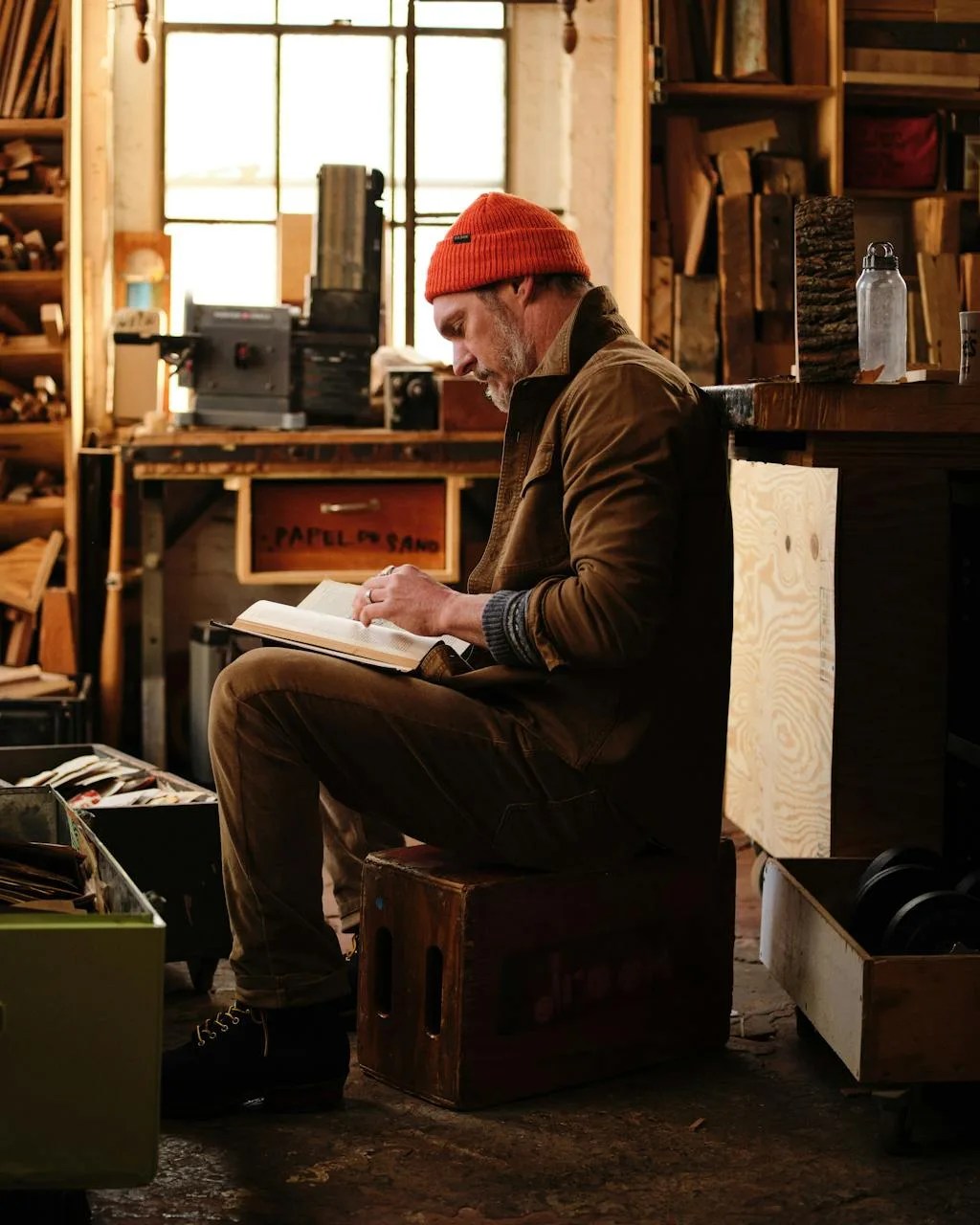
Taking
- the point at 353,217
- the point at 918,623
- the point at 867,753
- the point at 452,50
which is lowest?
the point at 867,753

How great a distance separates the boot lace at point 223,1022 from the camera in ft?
7.59

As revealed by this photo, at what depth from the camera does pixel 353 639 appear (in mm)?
2363

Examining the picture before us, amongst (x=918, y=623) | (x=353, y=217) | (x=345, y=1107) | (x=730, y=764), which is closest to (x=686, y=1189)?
(x=345, y=1107)

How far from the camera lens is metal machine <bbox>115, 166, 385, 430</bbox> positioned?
4.45 m

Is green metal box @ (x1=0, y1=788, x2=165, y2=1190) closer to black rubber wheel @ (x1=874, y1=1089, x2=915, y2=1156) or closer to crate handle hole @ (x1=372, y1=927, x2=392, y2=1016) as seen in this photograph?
crate handle hole @ (x1=372, y1=927, x2=392, y2=1016)

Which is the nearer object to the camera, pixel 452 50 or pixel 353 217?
pixel 353 217

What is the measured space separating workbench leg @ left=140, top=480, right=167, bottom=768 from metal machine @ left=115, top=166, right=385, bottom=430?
0.27 metres

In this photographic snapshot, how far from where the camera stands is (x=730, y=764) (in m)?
3.70

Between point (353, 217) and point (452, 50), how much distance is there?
1038 millimetres

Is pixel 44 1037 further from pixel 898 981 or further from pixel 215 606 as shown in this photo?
pixel 215 606

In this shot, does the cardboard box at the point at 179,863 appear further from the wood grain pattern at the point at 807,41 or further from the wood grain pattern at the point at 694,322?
the wood grain pattern at the point at 807,41

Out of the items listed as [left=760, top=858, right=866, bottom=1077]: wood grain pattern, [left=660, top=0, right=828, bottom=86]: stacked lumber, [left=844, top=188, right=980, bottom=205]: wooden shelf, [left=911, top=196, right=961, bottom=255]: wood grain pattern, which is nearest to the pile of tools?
[left=760, top=858, right=866, bottom=1077]: wood grain pattern

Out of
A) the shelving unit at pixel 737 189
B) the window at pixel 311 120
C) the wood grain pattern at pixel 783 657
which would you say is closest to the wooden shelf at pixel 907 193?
the shelving unit at pixel 737 189

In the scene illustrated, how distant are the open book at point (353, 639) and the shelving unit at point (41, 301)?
95.2 inches
